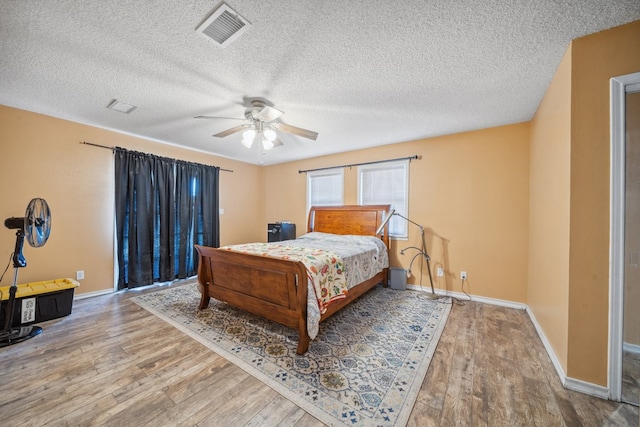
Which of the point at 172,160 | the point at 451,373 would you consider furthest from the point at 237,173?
the point at 451,373

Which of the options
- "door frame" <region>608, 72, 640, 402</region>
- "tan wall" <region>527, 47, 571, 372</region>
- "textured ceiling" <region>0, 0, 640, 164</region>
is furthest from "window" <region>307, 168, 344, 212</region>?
"door frame" <region>608, 72, 640, 402</region>

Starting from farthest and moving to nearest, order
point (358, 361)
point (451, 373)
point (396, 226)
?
point (396, 226), point (358, 361), point (451, 373)

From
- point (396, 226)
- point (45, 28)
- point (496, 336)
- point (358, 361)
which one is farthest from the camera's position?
point (396, 226)

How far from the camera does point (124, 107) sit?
2.71m

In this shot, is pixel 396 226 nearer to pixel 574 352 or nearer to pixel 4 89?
pixel 574 352

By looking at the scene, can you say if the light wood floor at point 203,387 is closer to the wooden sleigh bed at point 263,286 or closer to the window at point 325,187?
the wooden sleigh bed at point 263,286

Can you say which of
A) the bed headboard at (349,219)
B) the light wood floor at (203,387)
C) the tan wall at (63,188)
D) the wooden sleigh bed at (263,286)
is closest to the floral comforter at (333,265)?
the wooden sleigh bed at (263,286)

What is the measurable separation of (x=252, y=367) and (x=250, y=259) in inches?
37.2

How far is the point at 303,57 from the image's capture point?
1.81 metres

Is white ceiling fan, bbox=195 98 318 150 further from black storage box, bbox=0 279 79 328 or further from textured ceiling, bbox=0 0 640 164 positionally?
black storage box, bbox=0 279 79 328

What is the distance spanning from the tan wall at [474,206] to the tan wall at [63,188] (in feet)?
14.3

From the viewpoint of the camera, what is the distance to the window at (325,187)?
15.1 ft

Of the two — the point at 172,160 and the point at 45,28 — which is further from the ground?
the point at 45,28

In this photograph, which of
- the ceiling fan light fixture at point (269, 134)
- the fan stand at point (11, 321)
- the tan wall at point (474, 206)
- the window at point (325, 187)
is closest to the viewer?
the fan stand at point (11, 321)
